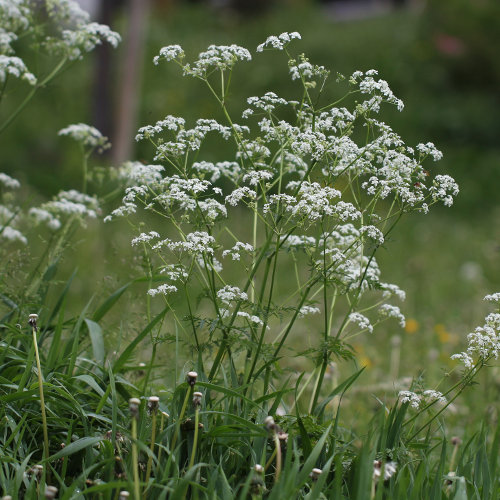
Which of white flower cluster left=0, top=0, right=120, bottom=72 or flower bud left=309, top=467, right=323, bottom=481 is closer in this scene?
flower bud left=309, top=467, right=323, bottom=481

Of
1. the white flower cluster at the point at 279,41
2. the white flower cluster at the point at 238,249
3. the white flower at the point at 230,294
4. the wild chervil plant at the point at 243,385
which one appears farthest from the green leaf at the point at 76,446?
the white flower cluster at the point at 279,41

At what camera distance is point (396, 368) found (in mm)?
4309

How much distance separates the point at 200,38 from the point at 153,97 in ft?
11.0

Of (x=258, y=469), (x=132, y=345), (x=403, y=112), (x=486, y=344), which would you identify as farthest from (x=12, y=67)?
(x=403, y=112)

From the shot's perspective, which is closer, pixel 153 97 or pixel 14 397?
pixel 14 397

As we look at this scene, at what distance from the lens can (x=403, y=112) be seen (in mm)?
12461

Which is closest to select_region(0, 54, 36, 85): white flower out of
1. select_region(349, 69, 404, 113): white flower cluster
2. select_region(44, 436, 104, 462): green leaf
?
select_region(349, 69, 404, 113): white flower cluster

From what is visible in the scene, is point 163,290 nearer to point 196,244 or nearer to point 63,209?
point 196,244

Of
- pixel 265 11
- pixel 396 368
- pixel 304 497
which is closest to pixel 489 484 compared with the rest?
pixel 304 497

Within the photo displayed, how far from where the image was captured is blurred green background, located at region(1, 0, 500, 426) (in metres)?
6.27

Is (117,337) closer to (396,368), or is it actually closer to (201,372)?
(201,372)

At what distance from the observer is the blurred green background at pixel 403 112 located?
6.27 m

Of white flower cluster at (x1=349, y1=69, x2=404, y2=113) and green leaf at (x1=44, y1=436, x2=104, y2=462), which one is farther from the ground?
white flower cluster at (x1=349, y1=69, x2=404, y2=113)

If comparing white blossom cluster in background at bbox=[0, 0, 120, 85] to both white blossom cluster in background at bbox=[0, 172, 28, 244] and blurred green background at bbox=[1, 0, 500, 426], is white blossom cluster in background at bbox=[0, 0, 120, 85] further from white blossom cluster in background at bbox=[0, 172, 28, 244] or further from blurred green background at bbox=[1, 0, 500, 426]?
blurred green background at bbox=[1, 0, 500, 426]
